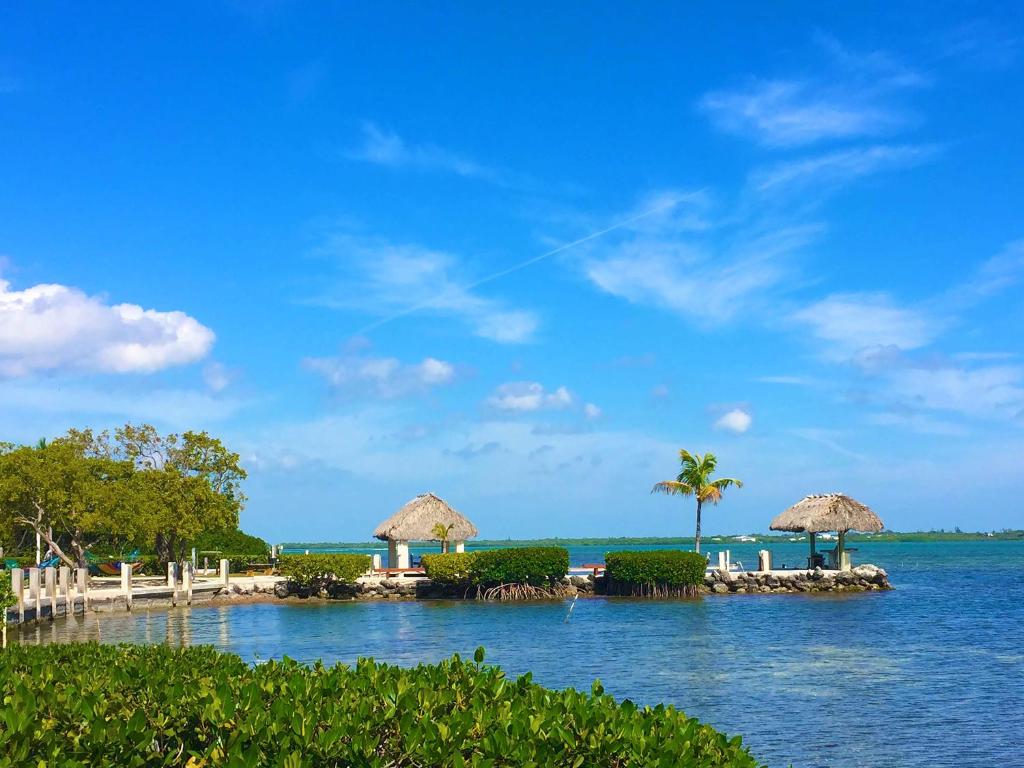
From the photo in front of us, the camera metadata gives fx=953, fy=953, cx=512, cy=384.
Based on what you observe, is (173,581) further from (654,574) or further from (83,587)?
(654,574)

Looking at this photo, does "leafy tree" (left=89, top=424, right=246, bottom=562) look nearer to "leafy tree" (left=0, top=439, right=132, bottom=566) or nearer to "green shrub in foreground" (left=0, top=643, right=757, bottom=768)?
"leafy tree" (left=0, top=439, right=132, bottom=566)

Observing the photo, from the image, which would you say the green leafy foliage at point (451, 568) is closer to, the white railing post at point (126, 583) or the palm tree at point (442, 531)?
the palm tree at point (442, 531)

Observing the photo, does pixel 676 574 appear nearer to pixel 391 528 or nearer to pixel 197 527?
pixel 391 528

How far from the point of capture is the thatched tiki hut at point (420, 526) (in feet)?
156

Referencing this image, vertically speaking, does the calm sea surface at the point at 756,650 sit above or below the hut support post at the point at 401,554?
below

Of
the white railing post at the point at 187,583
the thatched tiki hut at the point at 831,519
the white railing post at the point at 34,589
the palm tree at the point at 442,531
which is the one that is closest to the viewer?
the white railing post at the point at 34,589

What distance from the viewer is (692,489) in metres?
48.8

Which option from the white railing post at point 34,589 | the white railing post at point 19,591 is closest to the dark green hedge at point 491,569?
the white railing post at point 34,589

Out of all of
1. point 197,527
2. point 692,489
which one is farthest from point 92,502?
point 692,489

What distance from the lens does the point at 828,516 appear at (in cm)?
4694

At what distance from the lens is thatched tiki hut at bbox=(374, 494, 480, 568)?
47.7 m

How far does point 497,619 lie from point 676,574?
1107 centimetres

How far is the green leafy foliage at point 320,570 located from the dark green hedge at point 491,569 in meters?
3.36

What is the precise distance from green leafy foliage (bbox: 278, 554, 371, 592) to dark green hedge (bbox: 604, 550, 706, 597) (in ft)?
37.2
